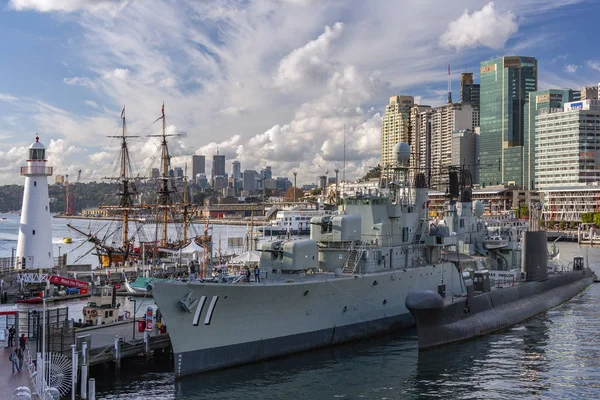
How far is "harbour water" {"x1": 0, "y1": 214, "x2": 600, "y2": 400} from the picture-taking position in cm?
2500

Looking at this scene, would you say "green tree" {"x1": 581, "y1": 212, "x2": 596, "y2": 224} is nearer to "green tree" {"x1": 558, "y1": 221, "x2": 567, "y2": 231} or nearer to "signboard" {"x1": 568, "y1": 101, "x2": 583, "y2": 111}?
"green tree" {"x1": 558, "y1": 221, "x2": 567, "y2": 231}

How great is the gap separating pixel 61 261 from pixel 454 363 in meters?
40.5

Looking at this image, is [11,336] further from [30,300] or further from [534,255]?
[534,255]

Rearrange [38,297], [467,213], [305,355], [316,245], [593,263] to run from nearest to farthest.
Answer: [305,355] → [316,245] → [38,297] → [467,213] → [593,263]

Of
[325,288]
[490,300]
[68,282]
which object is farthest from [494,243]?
[68,282]

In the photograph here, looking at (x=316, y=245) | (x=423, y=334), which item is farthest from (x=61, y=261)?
(x=423, y=334)

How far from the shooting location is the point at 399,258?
36.5 metres

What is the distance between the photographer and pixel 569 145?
609ft

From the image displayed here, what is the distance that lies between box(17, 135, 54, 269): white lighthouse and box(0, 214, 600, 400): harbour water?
63.0ft

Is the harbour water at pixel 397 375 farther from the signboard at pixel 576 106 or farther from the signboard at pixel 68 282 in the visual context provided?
the signboard at pixel 576 106

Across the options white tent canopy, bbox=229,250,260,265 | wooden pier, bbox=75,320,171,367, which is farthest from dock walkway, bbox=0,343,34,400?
white tent canopy, bbox=229,250,260,265

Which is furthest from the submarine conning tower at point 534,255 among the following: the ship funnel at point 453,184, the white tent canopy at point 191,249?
the white tent canopy at point 191,249

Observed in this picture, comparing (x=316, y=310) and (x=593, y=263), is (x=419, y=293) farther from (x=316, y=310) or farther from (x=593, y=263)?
(x=593, y=263)

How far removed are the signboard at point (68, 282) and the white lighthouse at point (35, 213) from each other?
178 centimetres
